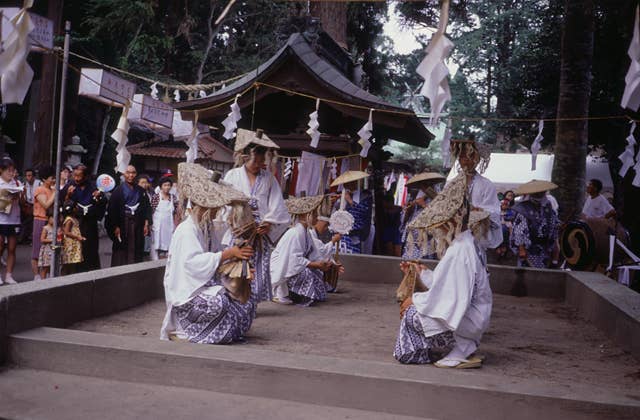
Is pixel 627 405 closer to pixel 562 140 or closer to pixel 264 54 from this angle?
pixel 562 140

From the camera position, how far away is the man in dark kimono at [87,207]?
895cm

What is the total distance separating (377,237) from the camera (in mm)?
13727

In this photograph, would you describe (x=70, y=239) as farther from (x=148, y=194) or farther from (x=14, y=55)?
(x=14, y=55)

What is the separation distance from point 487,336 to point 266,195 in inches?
112

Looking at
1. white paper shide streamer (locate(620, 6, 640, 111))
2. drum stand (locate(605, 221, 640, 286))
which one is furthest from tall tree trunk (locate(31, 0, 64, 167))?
white paper shide streamer (locate(620, 6, 640, 111))

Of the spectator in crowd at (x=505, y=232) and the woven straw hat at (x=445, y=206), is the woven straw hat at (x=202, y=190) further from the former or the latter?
the spectator in crowd at (x=505, y=232)

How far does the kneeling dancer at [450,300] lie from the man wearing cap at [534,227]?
504cm

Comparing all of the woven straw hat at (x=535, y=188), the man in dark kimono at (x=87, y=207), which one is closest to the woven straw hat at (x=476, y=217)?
the woven straw hat at (x=535, y=188)

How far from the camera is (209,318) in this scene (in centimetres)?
539

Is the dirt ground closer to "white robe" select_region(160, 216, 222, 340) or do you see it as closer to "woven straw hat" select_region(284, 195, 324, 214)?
"white robe" select_region(160, 216, 222, 340)

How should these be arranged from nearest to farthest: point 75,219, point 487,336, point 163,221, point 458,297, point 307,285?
point 458,297, point 487,336, point 307,285, point 75,219, point 163,221

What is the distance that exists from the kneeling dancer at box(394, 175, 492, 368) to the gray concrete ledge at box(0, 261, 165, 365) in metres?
2.98

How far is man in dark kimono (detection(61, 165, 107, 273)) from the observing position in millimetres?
8945

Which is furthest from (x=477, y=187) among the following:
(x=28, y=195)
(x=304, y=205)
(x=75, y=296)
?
(x=28, y=195)
